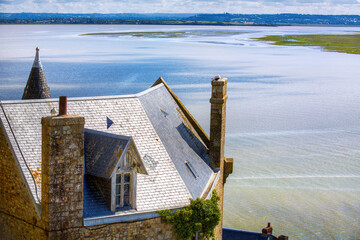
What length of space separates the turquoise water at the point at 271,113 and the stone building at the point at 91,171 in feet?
51.8

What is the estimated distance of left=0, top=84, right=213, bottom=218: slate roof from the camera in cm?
1595

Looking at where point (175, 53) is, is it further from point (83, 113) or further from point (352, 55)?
point (83, 113)

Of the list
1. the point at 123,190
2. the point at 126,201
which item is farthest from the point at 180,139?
the point at 123,190

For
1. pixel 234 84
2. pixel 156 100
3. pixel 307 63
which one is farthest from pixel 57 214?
pixel 307 63

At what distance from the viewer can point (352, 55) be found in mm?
127438

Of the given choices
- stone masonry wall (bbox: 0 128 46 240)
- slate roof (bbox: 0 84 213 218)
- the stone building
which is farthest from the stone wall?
stone masonry wall (bbox: 0 128 46 240)

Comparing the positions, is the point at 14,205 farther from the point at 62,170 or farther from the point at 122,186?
the point at 122,186

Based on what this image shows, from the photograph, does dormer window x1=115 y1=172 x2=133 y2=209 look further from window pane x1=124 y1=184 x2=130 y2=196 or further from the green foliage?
the green foliage

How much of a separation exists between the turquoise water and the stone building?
621 inches

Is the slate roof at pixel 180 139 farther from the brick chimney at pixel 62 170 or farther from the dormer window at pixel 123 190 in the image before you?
the brick chimney at pixel 62 170

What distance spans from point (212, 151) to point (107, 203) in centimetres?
723

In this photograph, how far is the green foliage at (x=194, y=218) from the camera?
52.9 ft

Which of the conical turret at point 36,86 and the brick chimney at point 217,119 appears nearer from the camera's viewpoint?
the brick chimney at point 217,119

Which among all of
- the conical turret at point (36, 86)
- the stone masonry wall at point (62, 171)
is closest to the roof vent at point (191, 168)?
the stone masonry wall at point (62, 171)
